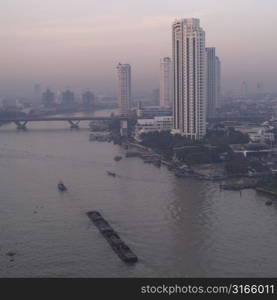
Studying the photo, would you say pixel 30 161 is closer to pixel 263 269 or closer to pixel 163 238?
pixel 163 238

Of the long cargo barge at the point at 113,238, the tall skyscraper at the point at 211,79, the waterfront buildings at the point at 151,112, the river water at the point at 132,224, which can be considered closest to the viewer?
the river water at the point at 132,224

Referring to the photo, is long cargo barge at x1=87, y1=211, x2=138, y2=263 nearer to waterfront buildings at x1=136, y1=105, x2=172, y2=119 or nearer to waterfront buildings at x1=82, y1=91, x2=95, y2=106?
waterfront buildings at x1=136, y1=105, x2=172, y2=119

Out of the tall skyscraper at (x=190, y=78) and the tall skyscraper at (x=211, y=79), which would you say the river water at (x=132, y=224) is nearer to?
the tall skyscraper at (x=190, y=78)

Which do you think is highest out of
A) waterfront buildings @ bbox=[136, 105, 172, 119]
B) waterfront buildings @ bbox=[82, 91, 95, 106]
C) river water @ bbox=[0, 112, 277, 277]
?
waterfront buildings @ bbox=[82, 91, 95, 106]

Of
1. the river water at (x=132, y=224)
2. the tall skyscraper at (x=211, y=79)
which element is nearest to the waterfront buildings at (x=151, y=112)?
the tall skyscraper at (x=211, y=79)

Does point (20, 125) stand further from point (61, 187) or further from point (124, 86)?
point (61, 187)

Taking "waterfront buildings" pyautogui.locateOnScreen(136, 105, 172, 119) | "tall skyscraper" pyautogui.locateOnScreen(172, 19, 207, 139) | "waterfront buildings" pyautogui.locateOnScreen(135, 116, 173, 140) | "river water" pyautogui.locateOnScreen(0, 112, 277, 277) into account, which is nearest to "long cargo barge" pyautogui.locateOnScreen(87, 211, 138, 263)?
"river water" pyautogui.locateOnScreen(0, 112, 277, 277)
